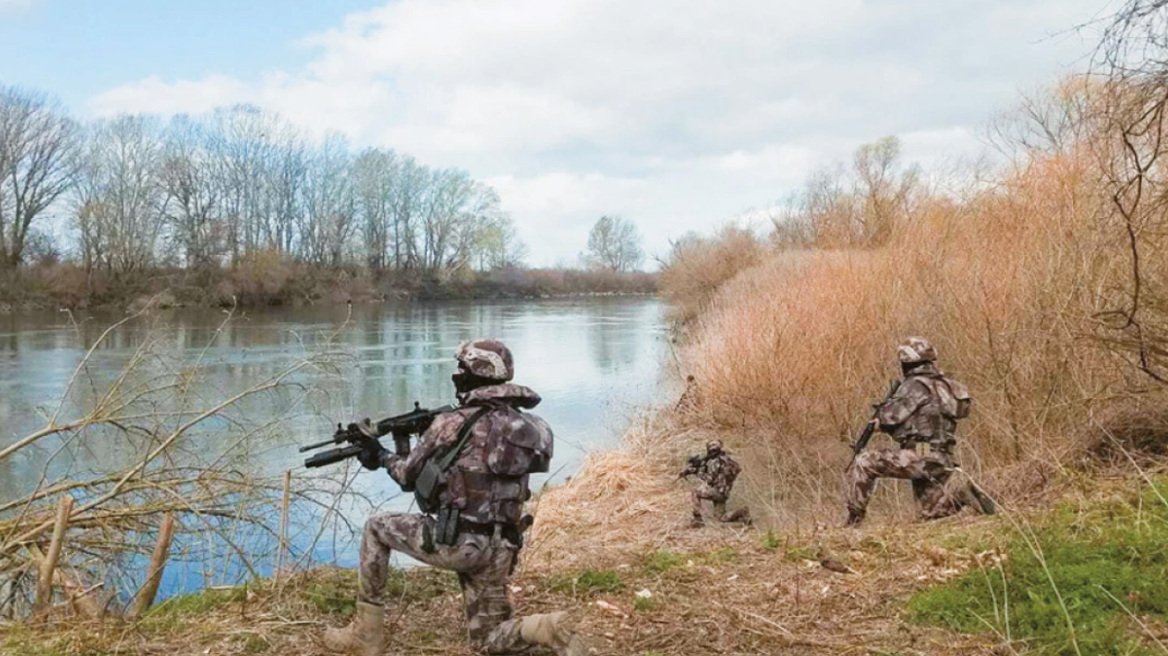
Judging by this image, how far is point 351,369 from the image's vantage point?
18.6 m

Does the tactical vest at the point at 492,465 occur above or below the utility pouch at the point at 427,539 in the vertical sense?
above

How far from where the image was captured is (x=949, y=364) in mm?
10539

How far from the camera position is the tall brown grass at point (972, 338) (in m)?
7.86

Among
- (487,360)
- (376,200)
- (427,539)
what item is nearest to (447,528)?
(427,539)

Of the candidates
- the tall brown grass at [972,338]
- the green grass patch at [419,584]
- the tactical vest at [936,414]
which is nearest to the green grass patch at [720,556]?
the green grass patch at [419,584]

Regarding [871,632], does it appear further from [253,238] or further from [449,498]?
[253,238]

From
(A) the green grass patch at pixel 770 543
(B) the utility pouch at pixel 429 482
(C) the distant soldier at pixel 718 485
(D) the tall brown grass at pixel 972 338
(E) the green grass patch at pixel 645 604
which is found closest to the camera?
(B) the utility pouch at pixel 429 482

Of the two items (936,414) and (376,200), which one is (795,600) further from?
(376,200)

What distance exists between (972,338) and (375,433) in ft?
26.2

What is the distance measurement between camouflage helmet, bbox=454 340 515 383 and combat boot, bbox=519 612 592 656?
1045 mm

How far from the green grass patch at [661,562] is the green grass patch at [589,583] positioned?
0.96 feet

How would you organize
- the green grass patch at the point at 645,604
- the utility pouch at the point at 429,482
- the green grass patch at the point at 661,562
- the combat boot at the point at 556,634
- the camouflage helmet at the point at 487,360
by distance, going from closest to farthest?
the combat boot at the point at 556,634 < the utility pouch at the point at 429,482 < the camouflage helmet at the point at 487,360 < the green grass patch at the point at 645,604 < the green grass patch at the point at 661,562

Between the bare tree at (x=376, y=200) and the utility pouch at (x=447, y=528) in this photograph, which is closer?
the utility pouch at (x=447, y=528)

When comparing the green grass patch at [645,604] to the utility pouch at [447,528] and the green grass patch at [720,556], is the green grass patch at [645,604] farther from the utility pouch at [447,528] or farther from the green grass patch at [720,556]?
the utility pouch at [447,528]
